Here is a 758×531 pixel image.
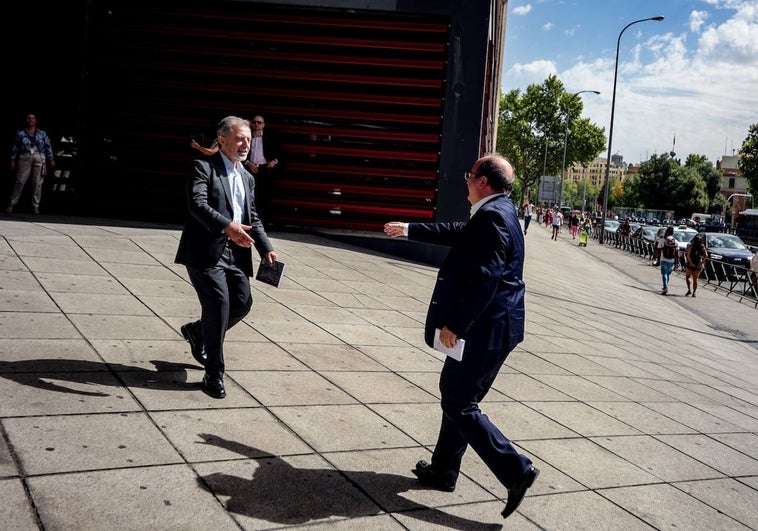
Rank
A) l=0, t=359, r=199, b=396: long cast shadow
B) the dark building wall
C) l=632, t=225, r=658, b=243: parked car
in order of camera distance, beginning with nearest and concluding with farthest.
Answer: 1. l=0, t=359, r=199, b=396: long cast shadow
2. the dark building wall
3. l=632, t=225, r=658, b=243: parked car

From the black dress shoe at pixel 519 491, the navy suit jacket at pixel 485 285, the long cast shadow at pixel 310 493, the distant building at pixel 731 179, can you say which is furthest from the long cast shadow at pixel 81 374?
the distant building at pixel 731 179

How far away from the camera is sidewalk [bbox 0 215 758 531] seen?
3.25 m

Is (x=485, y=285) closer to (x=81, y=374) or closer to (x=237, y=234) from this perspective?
(x=237, y=234)

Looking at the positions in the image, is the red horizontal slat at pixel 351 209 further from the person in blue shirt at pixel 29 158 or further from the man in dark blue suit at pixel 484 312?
the man in dark blue suit at pixel 484 312

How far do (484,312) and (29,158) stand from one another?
9431 mm

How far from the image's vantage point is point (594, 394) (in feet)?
20.9

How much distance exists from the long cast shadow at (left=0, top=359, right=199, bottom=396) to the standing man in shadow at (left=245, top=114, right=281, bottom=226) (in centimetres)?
601

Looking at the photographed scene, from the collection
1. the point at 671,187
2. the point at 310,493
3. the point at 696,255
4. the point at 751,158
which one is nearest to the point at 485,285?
the point at 310,493

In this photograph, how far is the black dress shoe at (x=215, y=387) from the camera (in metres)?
4.46

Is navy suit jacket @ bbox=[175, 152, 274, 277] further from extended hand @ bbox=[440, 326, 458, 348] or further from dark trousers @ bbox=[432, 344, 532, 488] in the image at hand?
dark trousers @ bbox=[432, 344, 532, 488]

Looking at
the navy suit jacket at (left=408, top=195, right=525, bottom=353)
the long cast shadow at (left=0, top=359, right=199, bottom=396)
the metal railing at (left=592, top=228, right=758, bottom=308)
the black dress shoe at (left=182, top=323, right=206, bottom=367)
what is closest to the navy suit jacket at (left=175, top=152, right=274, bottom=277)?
the black dress shoe at (left=182, top=323, right=206, bottom=367)

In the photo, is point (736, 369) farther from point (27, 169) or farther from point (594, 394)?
point (27, 169)

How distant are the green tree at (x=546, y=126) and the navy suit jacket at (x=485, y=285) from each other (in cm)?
7974

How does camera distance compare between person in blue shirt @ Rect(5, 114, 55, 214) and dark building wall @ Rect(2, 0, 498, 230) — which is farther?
dark building wall @ Rect(2, 0, 498, 230)
